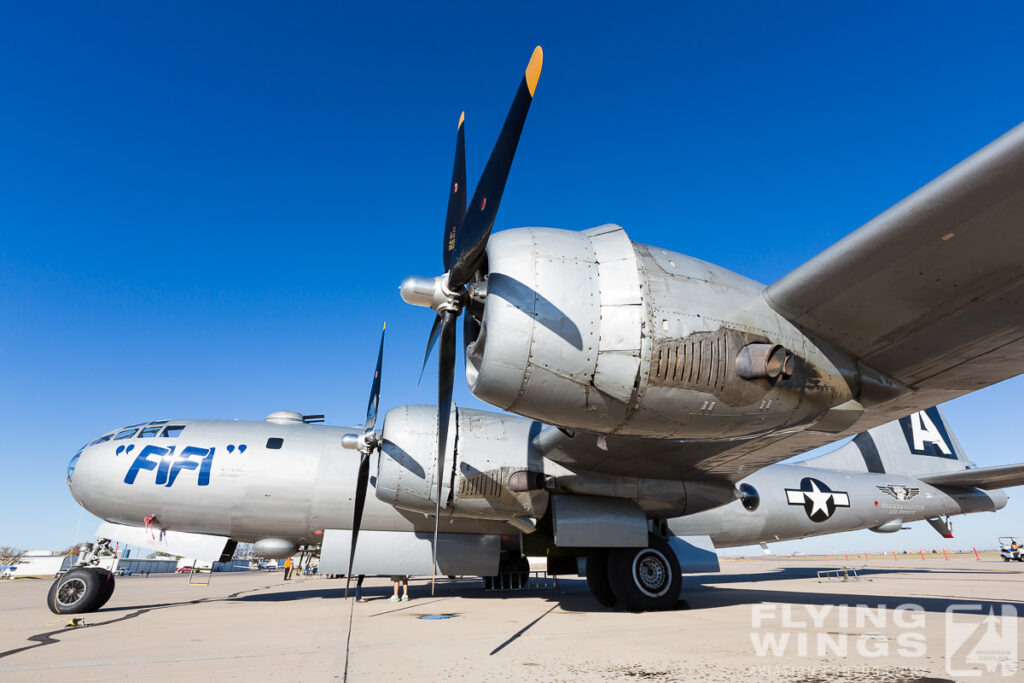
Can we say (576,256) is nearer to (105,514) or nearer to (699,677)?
(699,677)

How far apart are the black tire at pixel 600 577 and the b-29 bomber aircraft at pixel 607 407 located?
0.19 feet

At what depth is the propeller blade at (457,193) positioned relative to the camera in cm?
656

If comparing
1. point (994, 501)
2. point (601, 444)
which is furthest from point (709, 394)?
point (994, 501)

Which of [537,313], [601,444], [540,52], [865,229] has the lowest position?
[601,444]

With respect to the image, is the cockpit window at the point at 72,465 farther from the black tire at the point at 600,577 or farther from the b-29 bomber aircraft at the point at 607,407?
the black tire at the point at 600,577

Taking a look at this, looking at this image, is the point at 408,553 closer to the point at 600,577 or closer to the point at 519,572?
the point at 519,572

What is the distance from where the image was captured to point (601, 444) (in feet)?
18.3

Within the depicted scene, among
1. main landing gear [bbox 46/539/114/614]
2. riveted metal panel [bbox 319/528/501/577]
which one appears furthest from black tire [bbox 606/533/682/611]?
main landing gear [bbox 46/539/114/614]

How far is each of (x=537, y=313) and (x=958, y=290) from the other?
3.64 m

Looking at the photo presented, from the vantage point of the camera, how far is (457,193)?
6.62 m

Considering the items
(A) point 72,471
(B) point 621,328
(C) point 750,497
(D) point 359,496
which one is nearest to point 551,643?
(B) point 621,328

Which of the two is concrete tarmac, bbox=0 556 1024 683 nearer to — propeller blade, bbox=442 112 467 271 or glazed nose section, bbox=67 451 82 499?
glazed nose section, bbox=67 451 82 499

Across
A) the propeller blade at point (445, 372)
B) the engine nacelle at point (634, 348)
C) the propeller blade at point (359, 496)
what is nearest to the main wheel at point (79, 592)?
the propeller blade at point (359, 496)

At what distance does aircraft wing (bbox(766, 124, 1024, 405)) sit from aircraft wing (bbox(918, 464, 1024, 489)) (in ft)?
30.1
